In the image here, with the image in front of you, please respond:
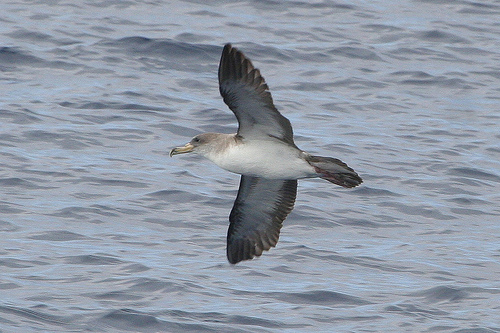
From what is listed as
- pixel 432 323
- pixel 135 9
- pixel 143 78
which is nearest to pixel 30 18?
pixel 135 9

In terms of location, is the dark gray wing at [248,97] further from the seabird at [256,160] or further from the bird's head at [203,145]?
the bird's head at [203,145]

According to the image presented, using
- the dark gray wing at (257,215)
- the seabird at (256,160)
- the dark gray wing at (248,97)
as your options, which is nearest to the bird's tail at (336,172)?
the seabird at (256,160)

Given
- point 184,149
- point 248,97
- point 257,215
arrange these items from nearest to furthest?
point 248,97 < point 184,149 < point 257,215

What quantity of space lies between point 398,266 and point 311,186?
6.84ft

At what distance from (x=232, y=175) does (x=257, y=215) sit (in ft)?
10.1

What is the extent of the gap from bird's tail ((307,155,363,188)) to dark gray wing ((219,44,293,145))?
372 millimetres

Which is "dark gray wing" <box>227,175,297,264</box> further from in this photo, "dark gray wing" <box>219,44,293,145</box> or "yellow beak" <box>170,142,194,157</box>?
"dark gray wing" <box>219,44,293,145</box>

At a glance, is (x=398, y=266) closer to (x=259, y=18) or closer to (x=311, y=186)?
(x=311, y=186)

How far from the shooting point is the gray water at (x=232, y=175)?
9.91 metres

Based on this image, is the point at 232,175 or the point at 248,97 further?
the point at 232,175

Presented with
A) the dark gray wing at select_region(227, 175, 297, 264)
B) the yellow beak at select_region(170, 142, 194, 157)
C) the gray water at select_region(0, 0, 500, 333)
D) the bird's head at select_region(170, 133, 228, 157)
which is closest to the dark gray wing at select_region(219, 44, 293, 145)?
the bird's head at select_region(170, 133, 228, 157)

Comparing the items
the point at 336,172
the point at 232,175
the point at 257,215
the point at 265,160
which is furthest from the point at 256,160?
the point at 232,175

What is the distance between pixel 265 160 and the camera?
8.81 m

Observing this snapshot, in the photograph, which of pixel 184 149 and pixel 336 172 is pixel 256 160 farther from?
pixel 184 149
